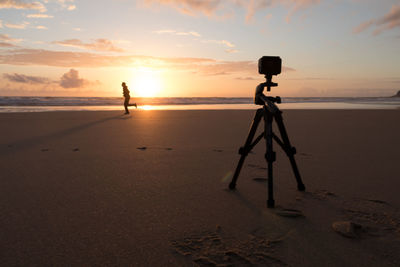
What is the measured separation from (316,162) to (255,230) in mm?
3023

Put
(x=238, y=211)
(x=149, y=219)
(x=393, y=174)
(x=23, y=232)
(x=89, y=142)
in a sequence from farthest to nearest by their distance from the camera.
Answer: (x=89, y=142)
(x=393, y=174)
(x=238, y=211)
(x=149, y=219)
(x=23, y=232)

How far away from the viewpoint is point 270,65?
3.30 metres

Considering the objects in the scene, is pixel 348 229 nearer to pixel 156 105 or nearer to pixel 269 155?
pixel 269 155

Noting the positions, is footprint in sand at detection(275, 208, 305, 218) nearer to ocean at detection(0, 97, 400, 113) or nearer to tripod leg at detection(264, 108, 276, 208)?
tripod leg at detection(264, 108, 276, 208)

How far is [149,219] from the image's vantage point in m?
2.81

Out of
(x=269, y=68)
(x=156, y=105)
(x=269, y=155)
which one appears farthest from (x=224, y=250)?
(x=156, y=105)

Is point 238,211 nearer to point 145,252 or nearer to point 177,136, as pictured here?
point 145,252

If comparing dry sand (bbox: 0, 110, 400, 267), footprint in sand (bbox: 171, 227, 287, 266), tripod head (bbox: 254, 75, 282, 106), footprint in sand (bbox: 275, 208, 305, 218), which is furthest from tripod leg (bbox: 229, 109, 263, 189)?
footprint in sand (bbox: 171, 227, 287, 266)

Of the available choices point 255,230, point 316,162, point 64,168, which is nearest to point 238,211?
point 255,230

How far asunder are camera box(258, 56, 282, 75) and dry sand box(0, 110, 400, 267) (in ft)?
5.23

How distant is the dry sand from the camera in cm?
220

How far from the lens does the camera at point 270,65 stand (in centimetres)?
329

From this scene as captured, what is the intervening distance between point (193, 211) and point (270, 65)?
2006 mm

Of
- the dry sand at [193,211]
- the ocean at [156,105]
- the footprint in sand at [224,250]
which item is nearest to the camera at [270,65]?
the dry sand at [193,211]
